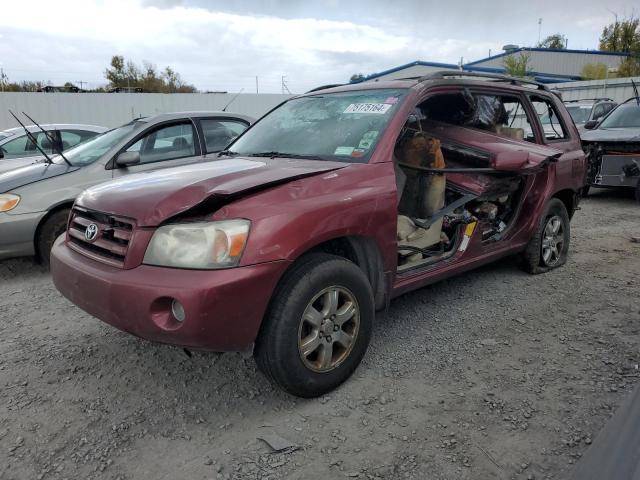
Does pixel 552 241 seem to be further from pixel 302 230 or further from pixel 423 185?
pixel 302 230

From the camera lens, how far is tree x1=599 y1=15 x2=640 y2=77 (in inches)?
1359

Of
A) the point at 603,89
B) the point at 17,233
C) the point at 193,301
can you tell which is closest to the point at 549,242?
A: the point at 193,301

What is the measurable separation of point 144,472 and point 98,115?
69.1ft

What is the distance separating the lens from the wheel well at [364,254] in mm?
2973

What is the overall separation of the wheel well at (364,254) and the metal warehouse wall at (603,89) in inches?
794

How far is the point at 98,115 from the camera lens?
20.5 metres

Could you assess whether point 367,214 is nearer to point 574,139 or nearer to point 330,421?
point 330,421

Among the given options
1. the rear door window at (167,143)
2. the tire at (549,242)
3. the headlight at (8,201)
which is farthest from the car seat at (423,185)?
the headlight at (8,201)

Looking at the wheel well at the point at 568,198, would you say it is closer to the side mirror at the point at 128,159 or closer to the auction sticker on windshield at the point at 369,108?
the auction sticker on windshield at the point at 369,108

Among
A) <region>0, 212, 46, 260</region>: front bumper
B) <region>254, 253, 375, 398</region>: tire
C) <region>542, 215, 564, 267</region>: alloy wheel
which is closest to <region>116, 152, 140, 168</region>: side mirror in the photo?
<region>0, 212, 46, 260</region>: front bumper

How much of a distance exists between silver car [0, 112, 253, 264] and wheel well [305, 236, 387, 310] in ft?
5.85

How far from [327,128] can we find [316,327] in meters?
1.55

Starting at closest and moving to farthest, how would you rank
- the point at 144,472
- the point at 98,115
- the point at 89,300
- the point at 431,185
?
1. the point at 144,472
2. the point at 89,300
3. the point at 431,185
4. the point at 98,115

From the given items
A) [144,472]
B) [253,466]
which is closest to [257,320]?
[253,466]
